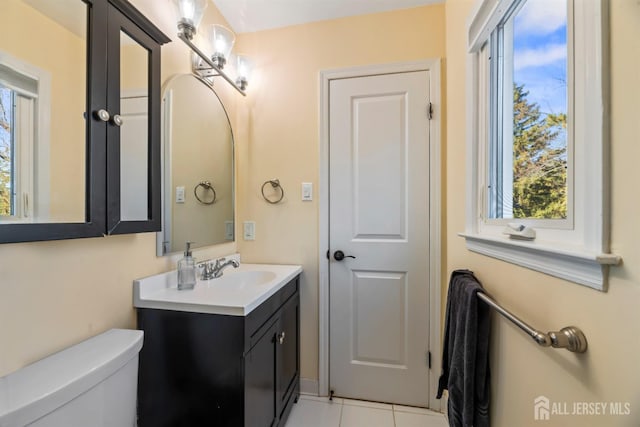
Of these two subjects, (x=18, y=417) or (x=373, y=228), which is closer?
(x=18, y=417)

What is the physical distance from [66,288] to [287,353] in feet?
3.63

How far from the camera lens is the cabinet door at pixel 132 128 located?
937mm

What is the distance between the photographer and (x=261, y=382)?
119 centimetres

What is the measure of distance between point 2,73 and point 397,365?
216cm

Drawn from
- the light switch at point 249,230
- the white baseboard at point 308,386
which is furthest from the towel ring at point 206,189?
the white baseboard at point 308,386

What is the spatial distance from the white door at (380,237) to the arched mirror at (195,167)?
715 mm

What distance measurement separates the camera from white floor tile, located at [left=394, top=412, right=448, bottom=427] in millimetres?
1550

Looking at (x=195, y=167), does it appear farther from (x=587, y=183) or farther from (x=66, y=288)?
(x=587, y=183)

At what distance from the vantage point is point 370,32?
175 cm

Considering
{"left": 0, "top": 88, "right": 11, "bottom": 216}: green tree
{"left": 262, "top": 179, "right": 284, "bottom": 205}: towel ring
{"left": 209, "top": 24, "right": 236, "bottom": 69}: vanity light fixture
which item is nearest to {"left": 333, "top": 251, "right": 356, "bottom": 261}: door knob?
{"left": 262, "top": 179, "right": 284, "bottom": 205}: towel ring

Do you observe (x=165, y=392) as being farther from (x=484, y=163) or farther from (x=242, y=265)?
(x=484, y=163)

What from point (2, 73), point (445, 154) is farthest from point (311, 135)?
point (2, 73)

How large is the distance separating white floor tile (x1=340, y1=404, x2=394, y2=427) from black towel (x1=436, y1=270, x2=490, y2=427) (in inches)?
25.6

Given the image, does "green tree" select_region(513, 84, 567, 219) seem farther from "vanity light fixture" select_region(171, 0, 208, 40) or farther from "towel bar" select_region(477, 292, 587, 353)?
"vanity light fixture" select_region(171, 0, 208, 40)
